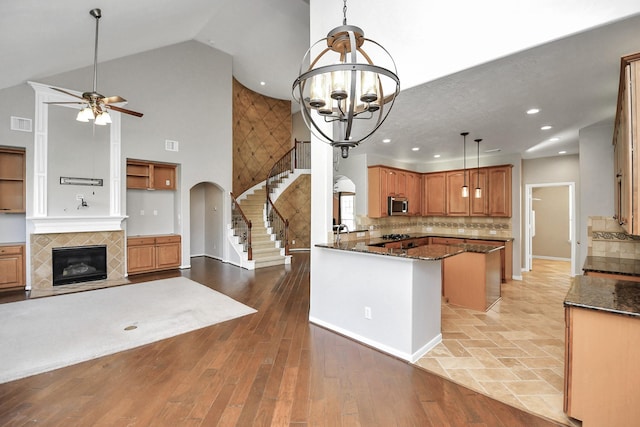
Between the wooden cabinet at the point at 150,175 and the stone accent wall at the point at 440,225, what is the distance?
4836 millimetres

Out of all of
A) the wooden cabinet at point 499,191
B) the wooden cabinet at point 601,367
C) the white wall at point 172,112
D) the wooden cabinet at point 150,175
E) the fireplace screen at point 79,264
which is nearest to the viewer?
the wooden cabinet at point 601,367

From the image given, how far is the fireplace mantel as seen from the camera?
5422mm

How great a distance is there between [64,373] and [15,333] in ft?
4.96

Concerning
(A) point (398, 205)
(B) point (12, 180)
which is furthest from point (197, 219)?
(A) point (398, 205)

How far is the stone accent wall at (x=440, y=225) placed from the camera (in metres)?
6.73

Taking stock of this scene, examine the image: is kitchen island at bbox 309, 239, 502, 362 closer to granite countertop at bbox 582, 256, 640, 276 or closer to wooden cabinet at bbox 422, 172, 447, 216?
granite countertop at bbox 582, 256, 640, 276

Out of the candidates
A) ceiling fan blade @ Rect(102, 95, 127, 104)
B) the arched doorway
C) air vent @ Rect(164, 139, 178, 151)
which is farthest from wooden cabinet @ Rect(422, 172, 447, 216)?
ceiling fan blade @ Rect(102, 95, 127, 104)

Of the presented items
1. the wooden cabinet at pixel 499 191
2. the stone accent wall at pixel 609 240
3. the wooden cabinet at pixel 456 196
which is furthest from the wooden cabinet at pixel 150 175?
the stone accent wall at pixel 609 240

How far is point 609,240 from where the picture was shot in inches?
158

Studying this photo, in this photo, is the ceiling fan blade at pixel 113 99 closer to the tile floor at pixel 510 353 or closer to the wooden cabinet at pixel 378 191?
the wooden cabinet at pixel 378 191

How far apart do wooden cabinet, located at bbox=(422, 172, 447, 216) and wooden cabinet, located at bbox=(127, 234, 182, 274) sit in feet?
21.1

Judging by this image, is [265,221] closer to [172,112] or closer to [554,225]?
[172,112]

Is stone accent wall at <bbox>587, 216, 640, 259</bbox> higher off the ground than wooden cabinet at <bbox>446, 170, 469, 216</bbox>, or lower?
lower

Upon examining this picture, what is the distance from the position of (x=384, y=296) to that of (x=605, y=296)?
171 cm
